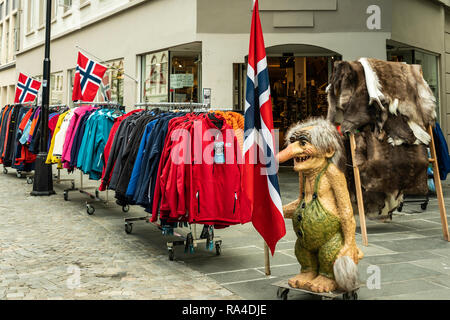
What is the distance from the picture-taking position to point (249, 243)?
6285 millimetres

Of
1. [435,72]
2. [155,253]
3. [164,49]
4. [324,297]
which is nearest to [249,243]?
[155,253]

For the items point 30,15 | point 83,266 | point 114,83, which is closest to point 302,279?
point 83,266

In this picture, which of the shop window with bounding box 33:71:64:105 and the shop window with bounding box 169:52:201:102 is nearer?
the shop window with bounding box 169:52:201:102

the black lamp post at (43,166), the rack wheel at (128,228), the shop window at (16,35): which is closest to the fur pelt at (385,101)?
the rack wheel at (128,228)

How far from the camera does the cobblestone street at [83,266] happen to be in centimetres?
418

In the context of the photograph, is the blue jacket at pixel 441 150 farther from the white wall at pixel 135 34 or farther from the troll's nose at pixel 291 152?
the white wall at pixel 135 34

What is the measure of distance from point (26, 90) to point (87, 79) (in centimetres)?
433

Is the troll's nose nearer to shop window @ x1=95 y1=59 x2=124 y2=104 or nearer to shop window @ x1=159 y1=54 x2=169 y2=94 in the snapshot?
shop window @ x1=159 y1=54 x2=169 y2=94

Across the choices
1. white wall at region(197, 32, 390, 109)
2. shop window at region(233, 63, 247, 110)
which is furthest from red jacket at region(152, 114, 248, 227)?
shop window at region(233, 63, 247, 110)

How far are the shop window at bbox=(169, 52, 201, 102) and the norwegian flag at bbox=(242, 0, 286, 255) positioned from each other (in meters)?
9.26

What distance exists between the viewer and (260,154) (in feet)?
13.5

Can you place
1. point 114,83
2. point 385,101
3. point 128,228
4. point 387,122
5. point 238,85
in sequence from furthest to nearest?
1. point 114,83
2. point 238,85
3. point 128,228
4. point 387,122
5. point 385,101

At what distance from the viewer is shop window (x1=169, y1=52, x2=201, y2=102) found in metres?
13.5

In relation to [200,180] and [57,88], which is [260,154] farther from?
[57,88]
